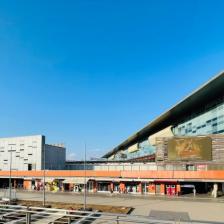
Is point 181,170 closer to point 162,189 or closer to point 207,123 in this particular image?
point 162,189

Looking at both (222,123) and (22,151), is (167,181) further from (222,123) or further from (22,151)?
(22,151)

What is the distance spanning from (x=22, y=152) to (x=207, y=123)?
45200 millimetres

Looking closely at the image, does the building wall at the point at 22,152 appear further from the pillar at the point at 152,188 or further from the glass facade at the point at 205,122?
the glass facade at the point at 205,122

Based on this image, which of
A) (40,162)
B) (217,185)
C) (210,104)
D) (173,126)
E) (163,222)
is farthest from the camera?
(173,126)

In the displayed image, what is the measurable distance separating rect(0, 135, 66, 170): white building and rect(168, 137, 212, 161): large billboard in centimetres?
3111

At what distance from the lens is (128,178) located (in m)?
58.3

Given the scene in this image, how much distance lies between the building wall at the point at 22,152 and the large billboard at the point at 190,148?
108 ft

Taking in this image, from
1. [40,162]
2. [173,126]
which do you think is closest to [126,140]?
[173,126]

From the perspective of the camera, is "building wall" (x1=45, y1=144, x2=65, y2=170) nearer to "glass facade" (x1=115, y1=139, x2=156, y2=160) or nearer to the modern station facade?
the modern station facade

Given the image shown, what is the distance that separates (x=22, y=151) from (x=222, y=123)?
159ft

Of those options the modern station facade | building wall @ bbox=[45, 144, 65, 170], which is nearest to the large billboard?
the modern station facade

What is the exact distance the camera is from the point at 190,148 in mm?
62469

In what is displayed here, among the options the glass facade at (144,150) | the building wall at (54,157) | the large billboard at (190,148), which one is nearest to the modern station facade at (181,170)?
the large billboard at (190,148)

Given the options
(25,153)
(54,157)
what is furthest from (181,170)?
(25,153)
